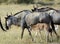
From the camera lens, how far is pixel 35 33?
14.8 meters

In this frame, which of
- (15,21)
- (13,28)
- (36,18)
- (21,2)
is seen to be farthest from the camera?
(21,2)

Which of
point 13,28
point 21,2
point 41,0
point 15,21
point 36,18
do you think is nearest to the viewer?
point 36,18

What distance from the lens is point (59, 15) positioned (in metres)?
13.6

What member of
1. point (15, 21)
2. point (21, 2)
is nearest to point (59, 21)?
point (15, 21)

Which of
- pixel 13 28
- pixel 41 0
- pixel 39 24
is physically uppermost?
pixel 39 24

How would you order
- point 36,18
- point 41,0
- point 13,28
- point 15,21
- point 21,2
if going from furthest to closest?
point 41,0
point 21,2
point 13,28
point 15,21
point 36,18

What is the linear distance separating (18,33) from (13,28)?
42.9 inches

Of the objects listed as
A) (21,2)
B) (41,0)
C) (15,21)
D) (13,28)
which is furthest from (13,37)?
(41,0)

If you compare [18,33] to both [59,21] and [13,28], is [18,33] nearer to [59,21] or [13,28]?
[13,28]

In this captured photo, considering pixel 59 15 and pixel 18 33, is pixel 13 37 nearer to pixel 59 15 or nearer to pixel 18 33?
pixel 18 33

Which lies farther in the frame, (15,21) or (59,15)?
(15,21)

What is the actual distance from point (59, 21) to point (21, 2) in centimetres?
1853

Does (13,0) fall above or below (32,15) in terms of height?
below

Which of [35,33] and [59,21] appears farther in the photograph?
[35,33]
